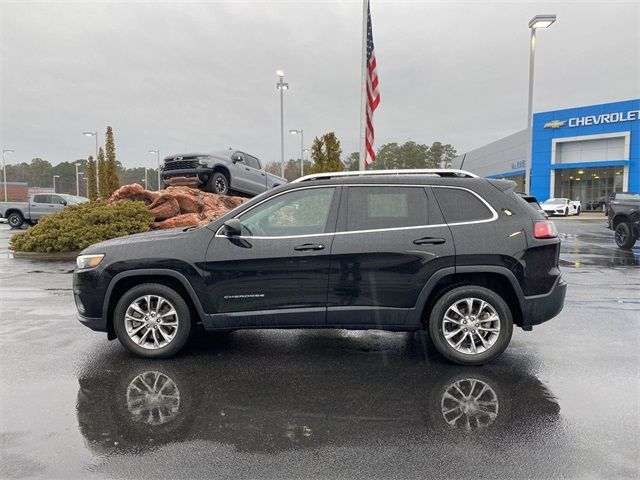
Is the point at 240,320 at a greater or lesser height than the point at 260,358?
greater

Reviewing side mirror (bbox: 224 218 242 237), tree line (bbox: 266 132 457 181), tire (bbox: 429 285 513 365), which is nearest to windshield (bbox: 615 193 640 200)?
tire (bbox: 429 285 513 365)

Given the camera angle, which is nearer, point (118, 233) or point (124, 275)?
point (124, 275)

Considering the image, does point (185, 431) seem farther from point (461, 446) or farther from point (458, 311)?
point (458, 311)

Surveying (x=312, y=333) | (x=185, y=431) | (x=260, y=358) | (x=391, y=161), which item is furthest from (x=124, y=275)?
(x=391, y=161)

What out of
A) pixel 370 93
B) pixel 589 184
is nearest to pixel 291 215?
pixel 370 93

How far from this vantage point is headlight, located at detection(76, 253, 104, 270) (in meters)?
4.72

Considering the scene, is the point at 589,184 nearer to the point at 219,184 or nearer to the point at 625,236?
the point at 625,236

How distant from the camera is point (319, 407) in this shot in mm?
3703

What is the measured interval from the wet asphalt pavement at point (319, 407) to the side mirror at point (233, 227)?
1.31 m

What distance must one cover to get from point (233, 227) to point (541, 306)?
10.0 feet

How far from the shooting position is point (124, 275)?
4.63m

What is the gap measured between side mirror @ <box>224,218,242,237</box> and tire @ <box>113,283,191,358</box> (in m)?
0.83

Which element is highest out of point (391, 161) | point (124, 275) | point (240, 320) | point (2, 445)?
point (391, 161)

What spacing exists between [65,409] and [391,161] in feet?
361
